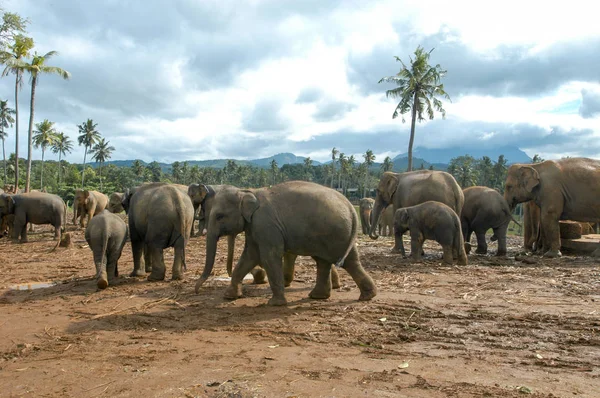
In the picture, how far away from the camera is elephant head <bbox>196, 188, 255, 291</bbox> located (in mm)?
7137

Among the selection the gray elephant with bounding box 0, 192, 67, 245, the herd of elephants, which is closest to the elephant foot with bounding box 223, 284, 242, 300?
the herd of elephants

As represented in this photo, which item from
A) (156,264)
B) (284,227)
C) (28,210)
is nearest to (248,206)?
(284,227)

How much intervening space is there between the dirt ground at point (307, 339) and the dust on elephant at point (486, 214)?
3985 mm

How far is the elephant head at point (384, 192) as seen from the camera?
48.7 feet

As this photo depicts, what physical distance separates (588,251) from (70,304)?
13.3 m

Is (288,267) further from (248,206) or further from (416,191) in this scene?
(416,191)

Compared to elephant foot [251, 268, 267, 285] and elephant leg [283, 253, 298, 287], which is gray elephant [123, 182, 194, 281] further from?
elephant leg [283, 253, 298, 287]

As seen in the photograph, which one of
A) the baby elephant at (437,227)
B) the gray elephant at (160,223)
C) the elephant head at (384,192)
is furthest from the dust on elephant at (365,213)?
the gray elephant at (160,223)

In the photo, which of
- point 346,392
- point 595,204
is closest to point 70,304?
point 346,392

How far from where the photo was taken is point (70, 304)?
737 cm

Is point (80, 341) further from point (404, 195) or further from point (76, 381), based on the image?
point (404, 195)

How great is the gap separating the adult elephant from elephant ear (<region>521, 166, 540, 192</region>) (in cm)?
179

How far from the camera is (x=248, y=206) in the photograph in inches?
280

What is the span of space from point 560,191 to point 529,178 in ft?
2.80
